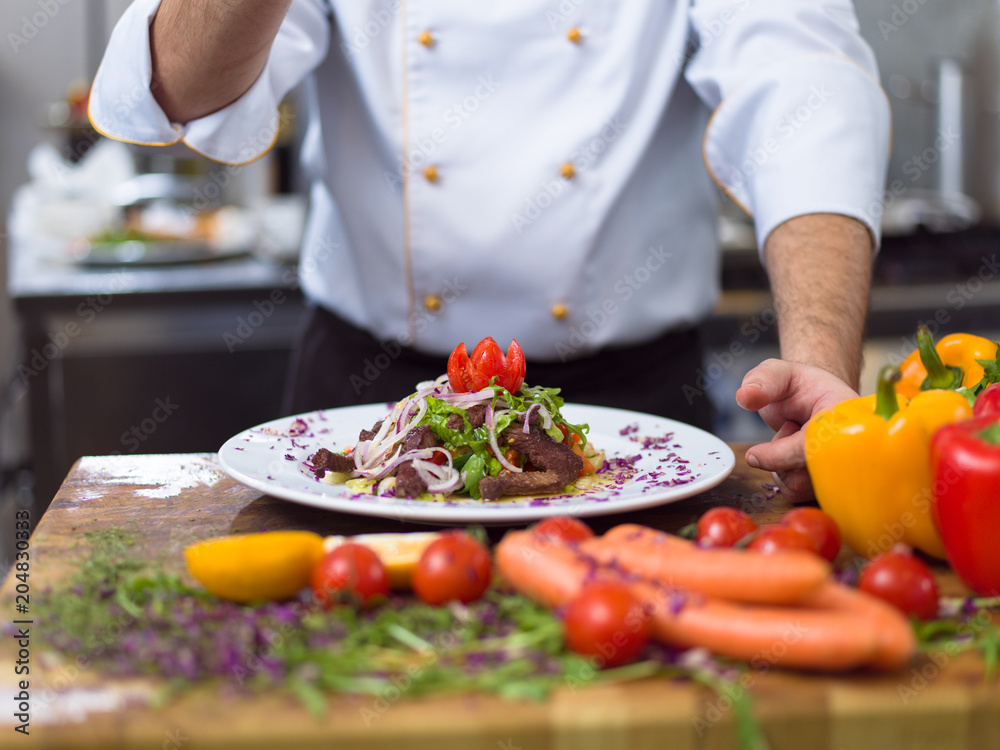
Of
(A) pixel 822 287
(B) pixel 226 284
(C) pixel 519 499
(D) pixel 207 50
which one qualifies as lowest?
(B) pixel 226 284

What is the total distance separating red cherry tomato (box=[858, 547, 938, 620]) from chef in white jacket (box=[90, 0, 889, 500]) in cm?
82

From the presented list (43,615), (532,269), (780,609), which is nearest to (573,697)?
(780,609)

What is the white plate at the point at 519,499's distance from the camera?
44.3 inches

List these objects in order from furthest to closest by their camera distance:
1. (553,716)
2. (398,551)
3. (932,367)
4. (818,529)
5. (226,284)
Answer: (226,284)
(932,367)
(818,529)
(398,551)
(553,716)

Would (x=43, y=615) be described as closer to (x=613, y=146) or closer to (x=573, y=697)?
(x=573, y=697)

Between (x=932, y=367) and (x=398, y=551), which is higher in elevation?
(x=932, y=367)

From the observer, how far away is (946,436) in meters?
1.02

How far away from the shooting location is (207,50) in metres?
1.67

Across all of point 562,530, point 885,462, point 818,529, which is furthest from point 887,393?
point 562,530

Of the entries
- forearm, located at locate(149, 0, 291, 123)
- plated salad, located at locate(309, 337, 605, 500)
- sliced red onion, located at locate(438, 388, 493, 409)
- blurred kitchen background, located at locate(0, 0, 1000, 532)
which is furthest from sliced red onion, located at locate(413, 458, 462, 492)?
blurred kitchen background, located at locate(0, 0, 1000, 532)

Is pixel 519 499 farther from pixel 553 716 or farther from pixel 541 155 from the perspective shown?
pixel 541 155

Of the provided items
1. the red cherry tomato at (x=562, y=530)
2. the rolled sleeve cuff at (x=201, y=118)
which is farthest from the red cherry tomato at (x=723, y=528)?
the rolled sleeve cuff at (x=201, y=118)

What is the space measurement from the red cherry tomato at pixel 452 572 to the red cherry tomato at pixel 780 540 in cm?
29

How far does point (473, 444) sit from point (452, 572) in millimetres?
464
